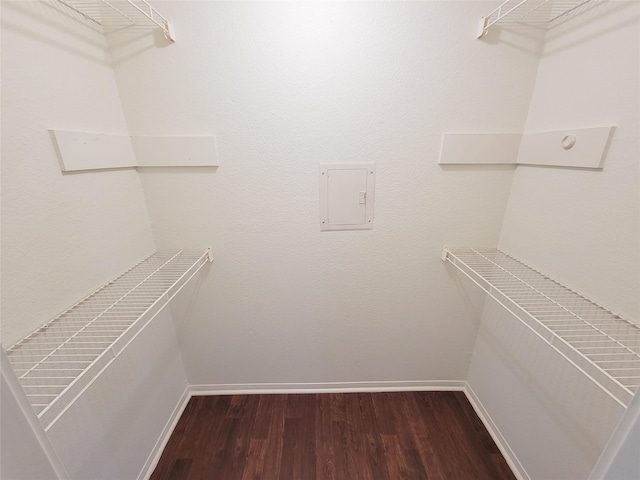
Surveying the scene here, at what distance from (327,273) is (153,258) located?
2.96 feet

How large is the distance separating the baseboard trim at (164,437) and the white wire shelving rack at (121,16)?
74.0 inches

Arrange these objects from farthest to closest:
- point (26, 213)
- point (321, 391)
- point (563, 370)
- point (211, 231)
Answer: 1. point (321, 391)
2. point (211, 231)
3. point (563, 370)
4. point (26, 213)

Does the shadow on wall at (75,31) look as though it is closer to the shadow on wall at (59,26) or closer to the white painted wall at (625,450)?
the shadow on wall at (59,26)

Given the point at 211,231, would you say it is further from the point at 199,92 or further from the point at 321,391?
the point at 321,391

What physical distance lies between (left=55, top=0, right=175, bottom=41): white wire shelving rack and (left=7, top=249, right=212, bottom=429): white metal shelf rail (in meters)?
0.99

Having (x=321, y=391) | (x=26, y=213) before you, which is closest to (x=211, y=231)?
(x=26, y=213)

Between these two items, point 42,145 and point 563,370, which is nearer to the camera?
point 42,145

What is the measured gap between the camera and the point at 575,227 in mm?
931

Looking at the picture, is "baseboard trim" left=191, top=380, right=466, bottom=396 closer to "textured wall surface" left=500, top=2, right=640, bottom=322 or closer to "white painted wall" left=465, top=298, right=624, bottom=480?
"white painted wall" left=465, top=298, right=624, bottom=480

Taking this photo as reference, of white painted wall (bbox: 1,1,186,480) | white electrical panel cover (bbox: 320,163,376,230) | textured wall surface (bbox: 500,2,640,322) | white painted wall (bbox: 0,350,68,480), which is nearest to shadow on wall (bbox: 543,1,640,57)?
textured wall surface (bbox: 500,2,640,322)

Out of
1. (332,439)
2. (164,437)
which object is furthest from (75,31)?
(332,439)

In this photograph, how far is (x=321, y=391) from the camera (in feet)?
5.31

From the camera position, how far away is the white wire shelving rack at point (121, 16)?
95 centimetres

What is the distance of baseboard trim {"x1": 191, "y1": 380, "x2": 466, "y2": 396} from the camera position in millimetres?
1604
